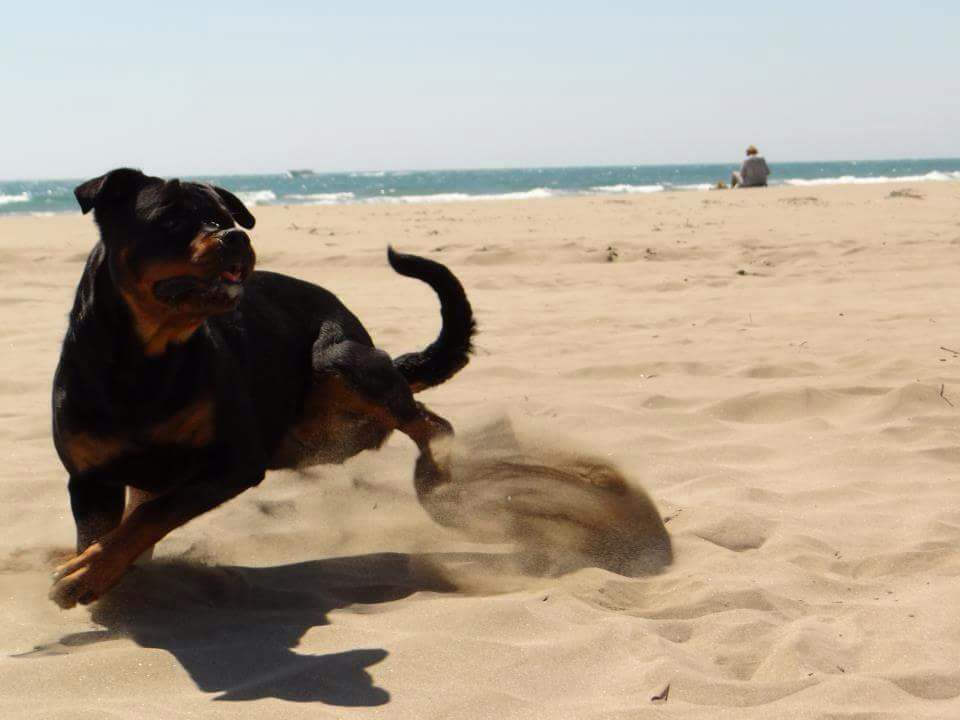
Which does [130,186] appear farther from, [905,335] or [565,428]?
[905,335]

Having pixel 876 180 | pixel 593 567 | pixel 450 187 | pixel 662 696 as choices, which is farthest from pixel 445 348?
pixel 450 187

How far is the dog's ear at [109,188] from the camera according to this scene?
333 cm

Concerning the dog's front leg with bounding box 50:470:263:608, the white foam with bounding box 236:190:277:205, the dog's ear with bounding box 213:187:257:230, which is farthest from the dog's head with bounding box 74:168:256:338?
the white foam with bounding box 236:190:277:205

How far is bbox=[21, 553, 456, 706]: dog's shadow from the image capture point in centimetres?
265

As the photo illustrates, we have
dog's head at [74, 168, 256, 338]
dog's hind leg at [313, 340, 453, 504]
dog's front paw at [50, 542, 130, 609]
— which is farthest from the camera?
dog's hind leg at [313, 340, 453, 504]

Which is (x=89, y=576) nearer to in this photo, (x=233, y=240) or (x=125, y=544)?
(x=125, y=544)

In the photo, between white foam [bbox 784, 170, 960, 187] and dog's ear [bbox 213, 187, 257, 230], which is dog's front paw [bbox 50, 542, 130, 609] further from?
white foam [bbox 784, 170, 960, 187]

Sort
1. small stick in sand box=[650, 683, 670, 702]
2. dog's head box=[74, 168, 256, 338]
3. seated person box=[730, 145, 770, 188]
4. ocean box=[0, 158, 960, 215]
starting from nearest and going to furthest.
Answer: small stick in sand box=[650, 683, 670, 702] → dog's head box=[74, 168, 256, 338] → seated person box=[730, 145, 770, 188] → ocean box=[0, 158, 960, 215]

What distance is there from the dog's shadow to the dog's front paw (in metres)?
0.11

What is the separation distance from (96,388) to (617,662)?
5.42 feet

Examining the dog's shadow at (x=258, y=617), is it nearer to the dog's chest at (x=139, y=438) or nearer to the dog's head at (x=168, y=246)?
the dog's chest at (x=139, y=438)

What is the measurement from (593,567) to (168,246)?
5.33ft

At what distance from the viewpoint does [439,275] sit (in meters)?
4.64

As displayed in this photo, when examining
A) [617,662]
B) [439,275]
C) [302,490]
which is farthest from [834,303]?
A: [617,662]
